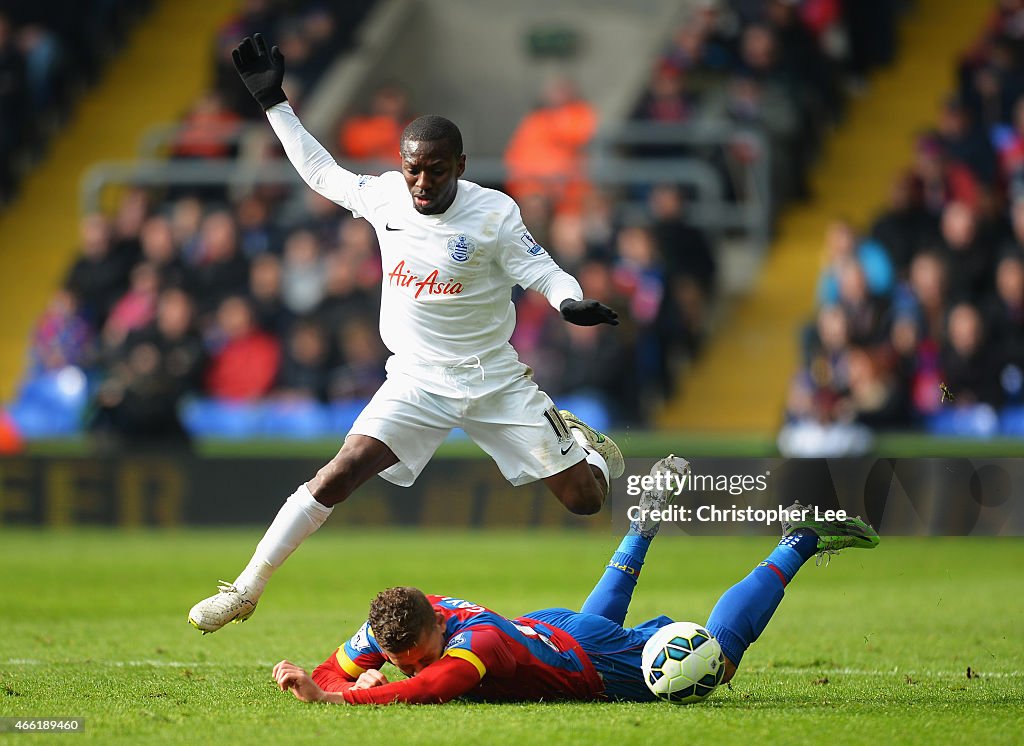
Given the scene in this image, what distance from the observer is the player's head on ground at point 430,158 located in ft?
25.0

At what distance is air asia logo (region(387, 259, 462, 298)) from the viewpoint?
7.89 m

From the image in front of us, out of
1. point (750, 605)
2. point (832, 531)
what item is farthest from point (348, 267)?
point (750, 605)

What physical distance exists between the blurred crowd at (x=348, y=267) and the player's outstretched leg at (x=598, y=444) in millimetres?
7530

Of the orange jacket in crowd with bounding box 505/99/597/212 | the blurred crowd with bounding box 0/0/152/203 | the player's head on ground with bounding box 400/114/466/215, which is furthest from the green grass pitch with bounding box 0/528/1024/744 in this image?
the blurred crowd with bounding box 0/0/152/203

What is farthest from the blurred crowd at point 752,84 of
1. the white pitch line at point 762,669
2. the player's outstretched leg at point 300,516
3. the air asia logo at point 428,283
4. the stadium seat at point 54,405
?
the player's outstretched leg at point 300,516

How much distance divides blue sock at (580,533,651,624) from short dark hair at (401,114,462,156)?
1968mm

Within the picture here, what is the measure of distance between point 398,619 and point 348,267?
39.0ft

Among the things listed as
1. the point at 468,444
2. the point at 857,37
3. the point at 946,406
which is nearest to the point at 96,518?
the point at 468,444

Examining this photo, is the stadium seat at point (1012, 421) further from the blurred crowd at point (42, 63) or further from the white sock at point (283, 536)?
the blurred crowd at point (42, 63)

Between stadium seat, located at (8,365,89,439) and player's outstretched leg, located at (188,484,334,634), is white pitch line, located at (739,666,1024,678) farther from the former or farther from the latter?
stadium seat, located at (8,365,89,439)

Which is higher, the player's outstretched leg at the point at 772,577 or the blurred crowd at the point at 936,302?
the blurred crowd at the point at 936,302

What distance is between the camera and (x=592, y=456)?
8.48 metres

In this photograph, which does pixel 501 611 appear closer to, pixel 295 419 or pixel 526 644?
pixel 526 644

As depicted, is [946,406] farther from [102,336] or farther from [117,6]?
[117,6]
